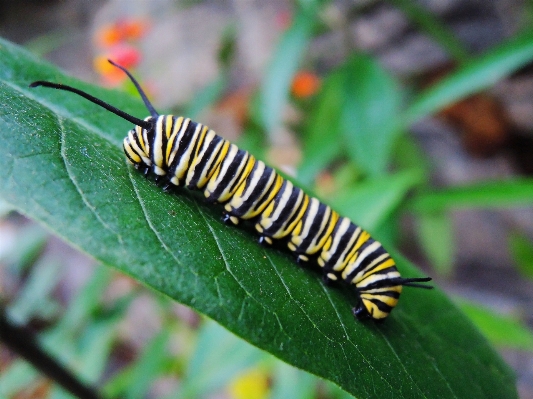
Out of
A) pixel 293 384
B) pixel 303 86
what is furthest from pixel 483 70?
pixel 293 384

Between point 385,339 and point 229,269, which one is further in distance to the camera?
point 385,339

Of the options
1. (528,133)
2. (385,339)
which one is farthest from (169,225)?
(528,133)

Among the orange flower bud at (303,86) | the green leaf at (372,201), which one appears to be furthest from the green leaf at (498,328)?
the orange flower bud at (303,86)

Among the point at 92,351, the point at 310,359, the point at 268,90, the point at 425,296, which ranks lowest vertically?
the point at 92,351

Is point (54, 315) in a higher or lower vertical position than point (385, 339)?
lower

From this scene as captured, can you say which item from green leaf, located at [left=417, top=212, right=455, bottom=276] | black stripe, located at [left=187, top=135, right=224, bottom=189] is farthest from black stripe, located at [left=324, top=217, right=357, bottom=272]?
green leaf, located at [left=417, top=212, right=455, bottom=276]

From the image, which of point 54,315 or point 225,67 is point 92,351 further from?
point 225,67
